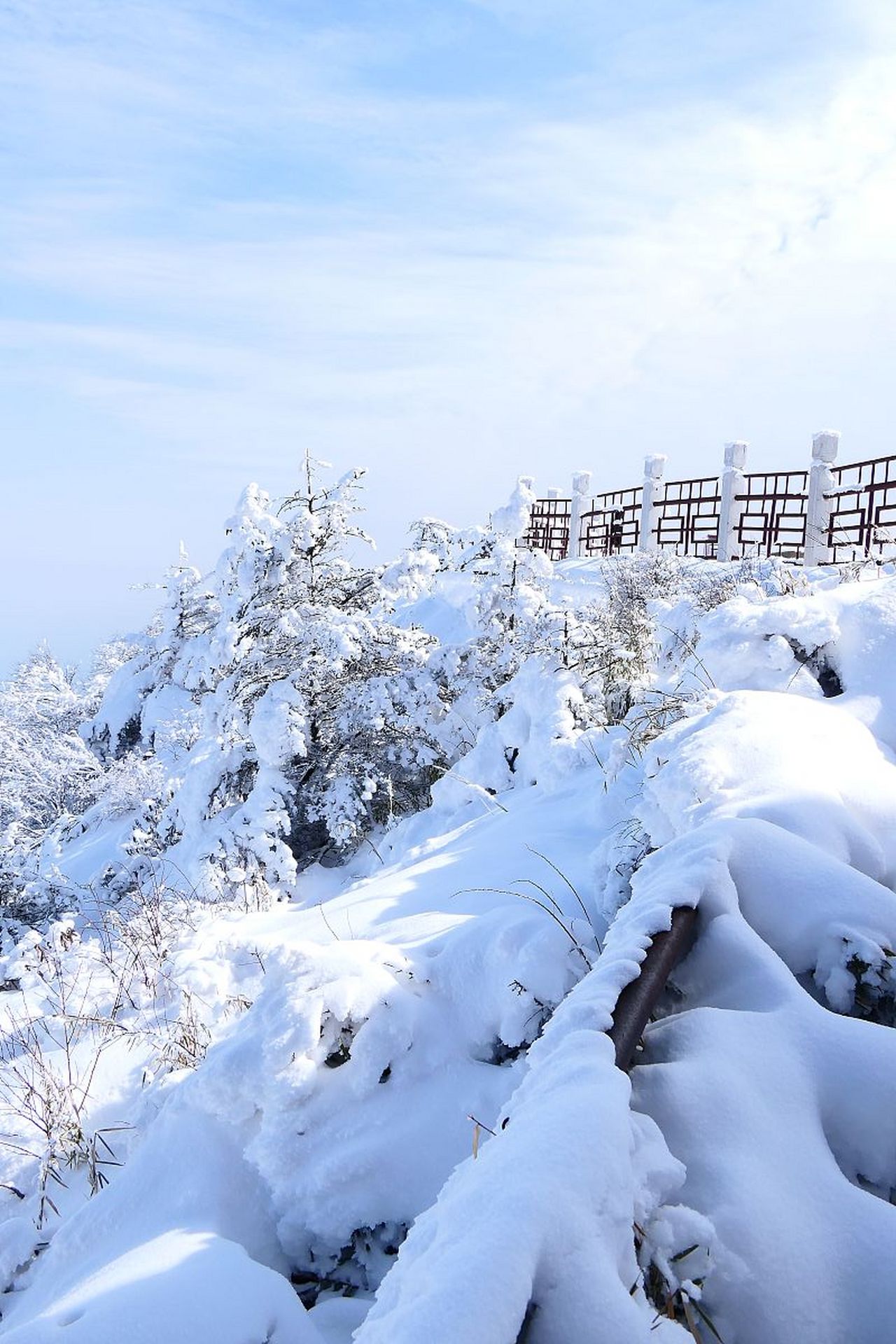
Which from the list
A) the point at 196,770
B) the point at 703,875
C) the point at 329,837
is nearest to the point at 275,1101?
the point at 703,875

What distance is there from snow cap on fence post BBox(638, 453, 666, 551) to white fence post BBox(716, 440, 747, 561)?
8.94ft

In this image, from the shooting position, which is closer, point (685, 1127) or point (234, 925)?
point (685, 1127)

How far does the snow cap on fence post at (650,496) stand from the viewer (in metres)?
19.2

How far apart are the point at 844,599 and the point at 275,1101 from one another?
4087 millimetres

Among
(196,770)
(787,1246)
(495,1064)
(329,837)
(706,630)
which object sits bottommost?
(329,837)

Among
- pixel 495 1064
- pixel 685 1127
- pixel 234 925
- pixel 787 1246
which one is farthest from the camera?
pixel 234 925

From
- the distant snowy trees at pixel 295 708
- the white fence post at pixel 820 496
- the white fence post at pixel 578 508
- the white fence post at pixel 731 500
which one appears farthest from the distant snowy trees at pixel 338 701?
the white fence post at pixel 578 508

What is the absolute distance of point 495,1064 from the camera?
8.82 feet

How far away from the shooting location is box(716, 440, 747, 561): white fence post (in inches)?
634

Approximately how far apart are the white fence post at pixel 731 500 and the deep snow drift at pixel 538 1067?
10648 millimetres

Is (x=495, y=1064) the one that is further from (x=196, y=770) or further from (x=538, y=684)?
(x=196, y=770)

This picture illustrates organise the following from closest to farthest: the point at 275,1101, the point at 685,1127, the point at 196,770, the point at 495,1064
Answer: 1. the point at 685,1127
2. the point at 275,1101
3. the point at 495,1064
4. the point at 196,770

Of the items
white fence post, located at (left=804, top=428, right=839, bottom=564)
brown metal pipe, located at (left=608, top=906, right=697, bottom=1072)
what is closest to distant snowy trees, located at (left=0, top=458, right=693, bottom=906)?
brown metal pipe, located at (left=608, top=906, right=697, bottom=1072)

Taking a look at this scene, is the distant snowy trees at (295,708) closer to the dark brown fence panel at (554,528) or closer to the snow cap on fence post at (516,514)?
the snow cap on fence post at (516,514)
